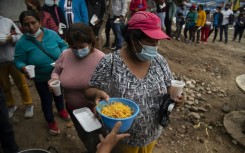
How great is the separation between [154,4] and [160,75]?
810cm

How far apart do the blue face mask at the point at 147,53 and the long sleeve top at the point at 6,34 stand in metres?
2.37

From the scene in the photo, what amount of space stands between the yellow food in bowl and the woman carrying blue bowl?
108 millimetres

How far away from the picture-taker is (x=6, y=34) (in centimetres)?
330

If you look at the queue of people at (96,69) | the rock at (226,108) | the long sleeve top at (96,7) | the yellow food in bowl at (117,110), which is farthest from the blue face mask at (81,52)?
the rock at (226,108)

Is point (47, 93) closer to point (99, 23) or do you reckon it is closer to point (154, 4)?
point (99, 23)

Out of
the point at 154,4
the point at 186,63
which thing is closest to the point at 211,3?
the point at 154,4

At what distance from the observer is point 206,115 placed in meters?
4.77

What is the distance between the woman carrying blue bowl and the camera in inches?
72.9

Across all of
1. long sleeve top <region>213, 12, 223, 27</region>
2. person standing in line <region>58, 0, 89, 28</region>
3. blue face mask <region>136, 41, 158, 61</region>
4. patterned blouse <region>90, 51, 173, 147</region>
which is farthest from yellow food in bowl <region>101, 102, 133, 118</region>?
long sleeve top <region>213, 12, 223, 27</region>

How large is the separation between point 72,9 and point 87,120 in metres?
3.48

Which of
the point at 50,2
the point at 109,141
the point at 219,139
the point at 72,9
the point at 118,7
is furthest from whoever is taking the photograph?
the point at 118,7

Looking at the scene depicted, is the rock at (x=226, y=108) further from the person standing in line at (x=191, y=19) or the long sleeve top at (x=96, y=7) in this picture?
the person standing in line at (x=191, y=19)

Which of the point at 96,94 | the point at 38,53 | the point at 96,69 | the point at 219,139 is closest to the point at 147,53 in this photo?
the point at 96,69

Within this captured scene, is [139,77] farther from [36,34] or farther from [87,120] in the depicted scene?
[36,34]
